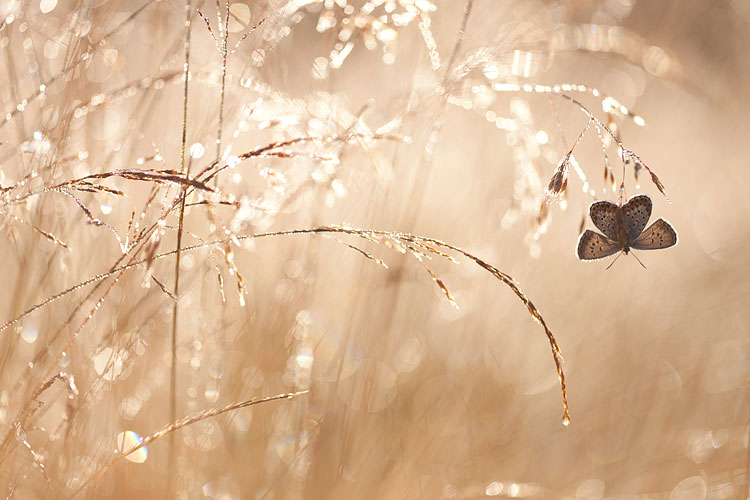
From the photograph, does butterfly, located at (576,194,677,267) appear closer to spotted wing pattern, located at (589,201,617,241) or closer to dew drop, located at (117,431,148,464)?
spotted wing pattern, located at (589,201,617,241)

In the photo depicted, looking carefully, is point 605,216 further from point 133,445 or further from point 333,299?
point 333,299

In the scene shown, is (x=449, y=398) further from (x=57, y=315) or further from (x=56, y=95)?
(x=56, y=95)

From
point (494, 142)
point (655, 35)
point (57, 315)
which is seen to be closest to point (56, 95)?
point (57, 315)

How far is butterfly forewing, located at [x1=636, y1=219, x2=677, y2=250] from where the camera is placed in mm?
818

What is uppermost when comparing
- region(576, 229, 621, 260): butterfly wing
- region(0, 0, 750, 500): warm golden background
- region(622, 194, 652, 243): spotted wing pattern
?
region(0, 0, 750, 500): warm golden background

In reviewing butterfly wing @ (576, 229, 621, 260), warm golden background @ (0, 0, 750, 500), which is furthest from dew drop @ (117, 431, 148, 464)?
butterfly wing @ (576, 229, 621, 260)

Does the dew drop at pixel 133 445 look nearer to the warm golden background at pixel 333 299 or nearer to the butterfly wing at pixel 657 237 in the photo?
the warm golden background at pixel 333 299

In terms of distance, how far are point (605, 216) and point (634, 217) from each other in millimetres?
34

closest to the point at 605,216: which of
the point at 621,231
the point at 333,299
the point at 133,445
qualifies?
the point at 621,231

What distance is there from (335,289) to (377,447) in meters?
0.72

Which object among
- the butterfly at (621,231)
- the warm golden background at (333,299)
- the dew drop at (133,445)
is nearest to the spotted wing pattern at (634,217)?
the butterfly at (621,231)

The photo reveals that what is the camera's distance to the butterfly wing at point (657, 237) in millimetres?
818

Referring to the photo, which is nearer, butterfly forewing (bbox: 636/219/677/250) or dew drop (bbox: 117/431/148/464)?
butterfly forewing (bbox: 636/219/677/250)

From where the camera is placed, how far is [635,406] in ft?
6.39
